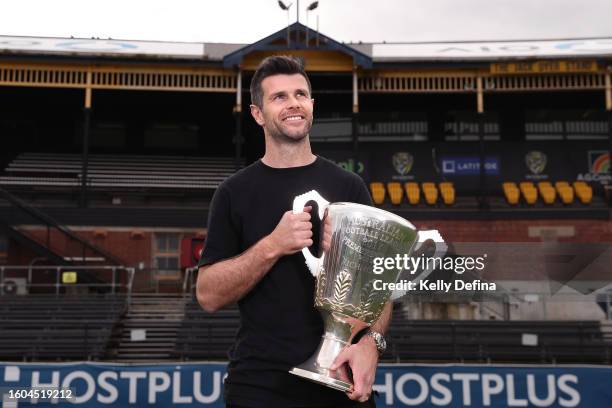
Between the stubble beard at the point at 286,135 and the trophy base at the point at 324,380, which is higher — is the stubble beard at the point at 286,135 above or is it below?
above

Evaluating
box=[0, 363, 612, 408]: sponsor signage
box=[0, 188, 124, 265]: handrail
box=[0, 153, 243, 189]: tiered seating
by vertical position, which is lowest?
box=[0, 363, 612, 408]: sponsor signage

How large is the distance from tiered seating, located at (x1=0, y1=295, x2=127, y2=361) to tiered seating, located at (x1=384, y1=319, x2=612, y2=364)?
6.52 m

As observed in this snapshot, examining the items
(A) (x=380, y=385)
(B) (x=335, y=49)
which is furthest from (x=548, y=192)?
(A) (x=380, y=385)

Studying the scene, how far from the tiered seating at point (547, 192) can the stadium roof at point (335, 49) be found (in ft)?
14.7

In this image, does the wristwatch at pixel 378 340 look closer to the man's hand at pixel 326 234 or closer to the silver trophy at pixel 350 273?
the silver trophy at pixel 350 273

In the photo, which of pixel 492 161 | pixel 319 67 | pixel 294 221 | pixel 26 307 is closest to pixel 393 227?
pixel 294 221

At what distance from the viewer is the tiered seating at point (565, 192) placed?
21.0 metres

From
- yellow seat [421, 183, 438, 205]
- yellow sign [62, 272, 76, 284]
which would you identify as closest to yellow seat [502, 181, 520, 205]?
yellow seat [421, 183, 438, 205]

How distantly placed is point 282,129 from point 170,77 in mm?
20340

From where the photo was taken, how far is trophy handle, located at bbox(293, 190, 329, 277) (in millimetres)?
2285

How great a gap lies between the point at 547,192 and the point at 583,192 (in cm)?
119

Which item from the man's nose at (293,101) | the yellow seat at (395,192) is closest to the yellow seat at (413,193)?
the yellow seat at (395,192)

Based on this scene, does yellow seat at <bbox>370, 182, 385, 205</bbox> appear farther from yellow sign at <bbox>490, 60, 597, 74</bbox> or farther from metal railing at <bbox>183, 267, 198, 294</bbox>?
metal railing at <bbox>183, 267, 198, 294</bbox>

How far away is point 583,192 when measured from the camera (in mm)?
21234
